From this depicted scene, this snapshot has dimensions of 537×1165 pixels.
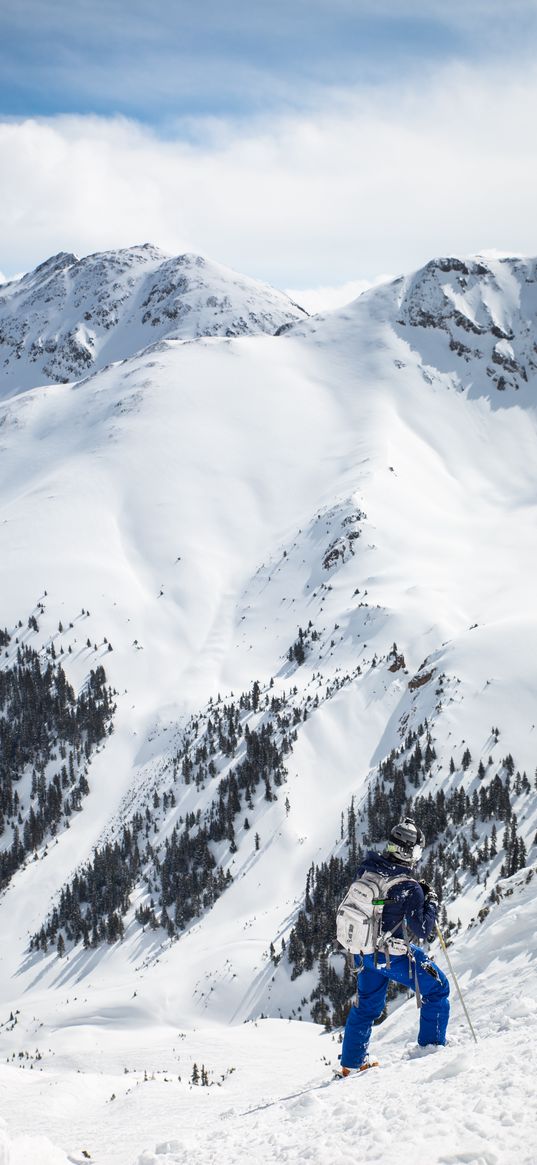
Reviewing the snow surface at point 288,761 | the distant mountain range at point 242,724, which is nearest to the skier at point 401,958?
the snow surface at point 288,761

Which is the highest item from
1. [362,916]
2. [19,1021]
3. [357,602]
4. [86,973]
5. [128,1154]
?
[362,916]

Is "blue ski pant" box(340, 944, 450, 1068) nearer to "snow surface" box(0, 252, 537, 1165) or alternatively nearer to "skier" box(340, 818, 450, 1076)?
"skier" box(340, 818, 450, 1076)

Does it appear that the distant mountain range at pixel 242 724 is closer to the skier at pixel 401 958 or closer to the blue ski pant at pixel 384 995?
the blue ski pant at pixel 384 995

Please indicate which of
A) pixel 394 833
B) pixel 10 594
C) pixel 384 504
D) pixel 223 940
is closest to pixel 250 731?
pixel 223 940

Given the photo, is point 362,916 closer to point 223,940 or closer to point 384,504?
point 223,940

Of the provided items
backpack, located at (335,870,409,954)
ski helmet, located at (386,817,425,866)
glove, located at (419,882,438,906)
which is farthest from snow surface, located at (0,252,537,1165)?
ski helmet, located at (386,817,425,866)
